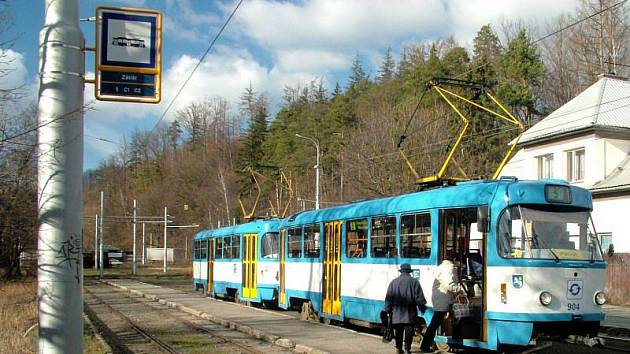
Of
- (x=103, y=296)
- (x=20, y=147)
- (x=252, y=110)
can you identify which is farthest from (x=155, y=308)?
(x=252, y=110)

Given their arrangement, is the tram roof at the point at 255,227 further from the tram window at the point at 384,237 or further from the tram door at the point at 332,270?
the tram window at the point at 384,237

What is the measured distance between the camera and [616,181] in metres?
30.5

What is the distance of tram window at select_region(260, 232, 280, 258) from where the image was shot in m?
23.1

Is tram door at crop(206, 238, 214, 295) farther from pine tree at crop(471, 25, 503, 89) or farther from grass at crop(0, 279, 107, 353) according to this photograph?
pine tree at crop(471, 25, 503, 89)

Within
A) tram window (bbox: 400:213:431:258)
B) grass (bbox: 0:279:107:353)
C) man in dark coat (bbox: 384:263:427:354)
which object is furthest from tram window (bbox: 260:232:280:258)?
man in dark coat (bbox: 384:263:427:354)

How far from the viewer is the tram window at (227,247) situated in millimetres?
28062

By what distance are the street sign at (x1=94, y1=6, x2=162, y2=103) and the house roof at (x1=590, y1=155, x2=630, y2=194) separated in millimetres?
26327

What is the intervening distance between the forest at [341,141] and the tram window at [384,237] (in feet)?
12.1

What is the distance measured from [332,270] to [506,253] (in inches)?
268

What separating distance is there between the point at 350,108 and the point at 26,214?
56.5 m

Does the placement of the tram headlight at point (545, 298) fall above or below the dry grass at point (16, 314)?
above

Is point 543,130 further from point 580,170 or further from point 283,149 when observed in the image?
point 283,149

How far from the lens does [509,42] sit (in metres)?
56.2

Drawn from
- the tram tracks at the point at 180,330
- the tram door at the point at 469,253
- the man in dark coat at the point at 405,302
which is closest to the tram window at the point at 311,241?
the tram tracks at the point at 180,330
